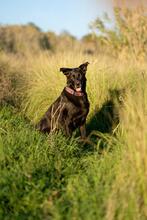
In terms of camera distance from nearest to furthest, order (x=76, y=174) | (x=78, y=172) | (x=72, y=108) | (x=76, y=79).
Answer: (x=76, y=174) → (x=78, y=172) → (x=72, y=108) → (x=76, y=79)

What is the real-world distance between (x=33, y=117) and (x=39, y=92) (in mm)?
578

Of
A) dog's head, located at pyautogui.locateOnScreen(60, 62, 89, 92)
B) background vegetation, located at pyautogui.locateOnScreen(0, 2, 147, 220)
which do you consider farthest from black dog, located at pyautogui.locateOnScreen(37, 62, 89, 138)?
background vegetation, located at pyautogui.locateOnScreen(0, 2, 147, 220)

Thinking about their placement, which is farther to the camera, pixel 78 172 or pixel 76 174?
pixel 78 172

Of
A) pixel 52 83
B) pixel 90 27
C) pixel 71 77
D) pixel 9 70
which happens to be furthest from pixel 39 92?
pixel 90 27

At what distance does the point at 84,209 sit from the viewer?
149 inches

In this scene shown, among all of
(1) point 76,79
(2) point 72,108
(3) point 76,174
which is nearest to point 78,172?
(3) point 76,174

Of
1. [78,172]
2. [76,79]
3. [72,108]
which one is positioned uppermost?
[76,79]

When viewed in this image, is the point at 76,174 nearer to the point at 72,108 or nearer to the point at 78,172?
the point at 78,172

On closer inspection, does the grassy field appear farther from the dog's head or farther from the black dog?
the dog's head

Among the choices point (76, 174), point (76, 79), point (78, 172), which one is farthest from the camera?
point (76, 79)

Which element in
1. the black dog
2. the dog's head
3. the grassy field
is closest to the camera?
the grassy field

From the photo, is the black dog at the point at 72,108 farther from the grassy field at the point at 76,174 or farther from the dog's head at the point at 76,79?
the grassy field at the point at 76,174

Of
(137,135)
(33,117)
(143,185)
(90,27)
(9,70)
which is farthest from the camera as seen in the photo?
(90,27)

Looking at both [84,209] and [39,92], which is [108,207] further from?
[39,92]
